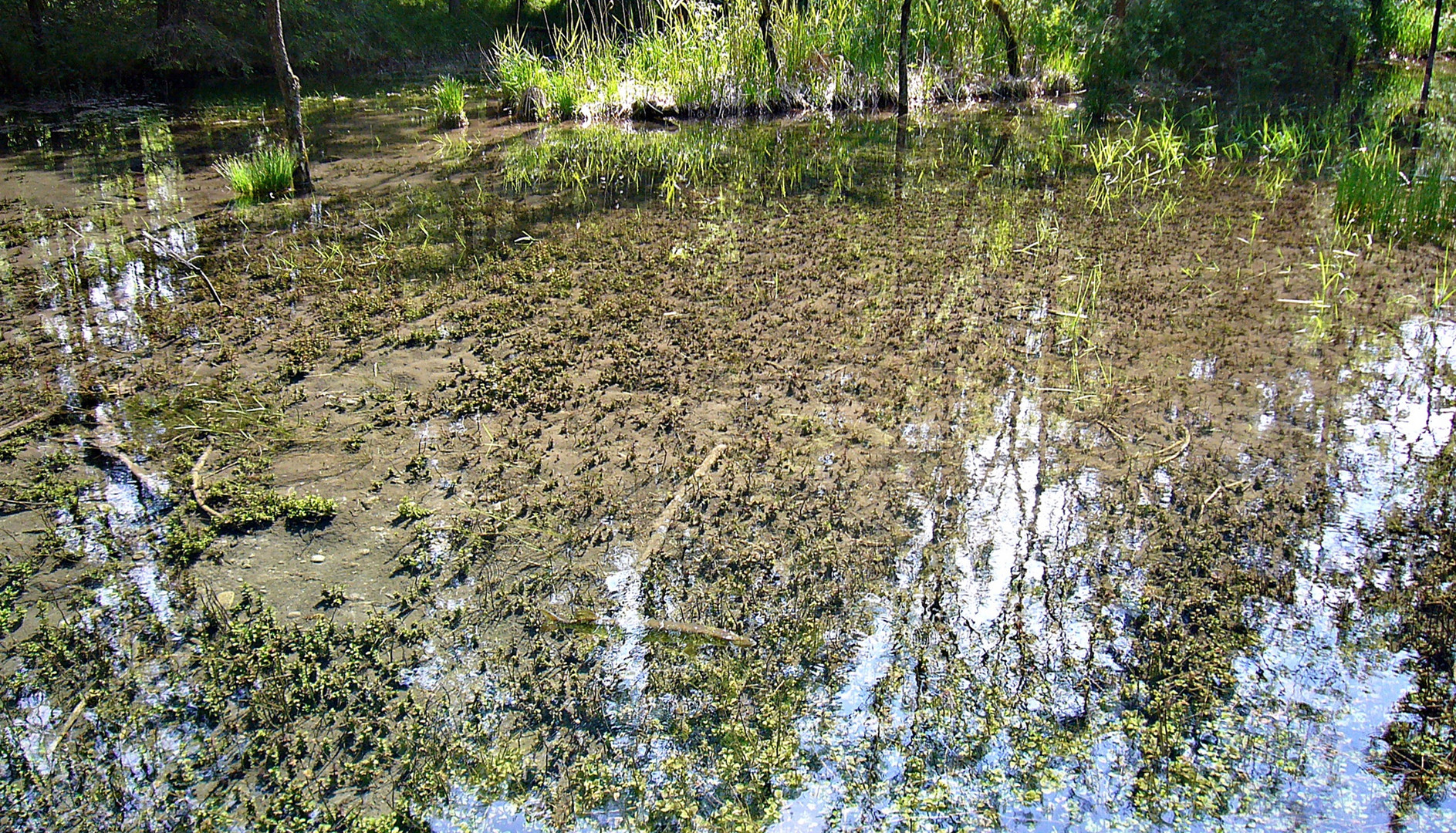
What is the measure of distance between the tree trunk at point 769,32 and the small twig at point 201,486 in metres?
8.69

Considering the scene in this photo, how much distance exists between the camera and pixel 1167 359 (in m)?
4.33

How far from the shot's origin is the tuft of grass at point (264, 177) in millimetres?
7281

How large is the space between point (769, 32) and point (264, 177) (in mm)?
6028

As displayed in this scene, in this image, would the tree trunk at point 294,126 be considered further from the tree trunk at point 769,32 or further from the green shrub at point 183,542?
the tree trunk at point 769,32

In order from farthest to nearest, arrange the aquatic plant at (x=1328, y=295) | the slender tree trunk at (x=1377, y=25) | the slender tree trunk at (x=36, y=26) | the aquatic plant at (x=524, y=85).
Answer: the slender tree trunk at (x=36, y=26)
the aquatic plant at (x=524, y=85)
the slender tree trunk at (x=1377, y=25)
the aquatic plant at (x=1328, y=295)

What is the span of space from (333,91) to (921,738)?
14371mm

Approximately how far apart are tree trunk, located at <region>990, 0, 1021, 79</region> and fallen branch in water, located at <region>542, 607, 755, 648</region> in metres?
9.99

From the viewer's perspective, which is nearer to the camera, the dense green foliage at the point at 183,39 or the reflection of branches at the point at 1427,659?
the reflection of branches at the point at 1427,659

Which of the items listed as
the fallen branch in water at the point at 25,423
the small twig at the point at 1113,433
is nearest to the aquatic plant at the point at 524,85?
the fallen branch in water at the point at 25,423

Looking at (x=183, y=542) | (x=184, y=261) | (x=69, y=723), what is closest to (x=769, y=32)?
(x=184, y=261)

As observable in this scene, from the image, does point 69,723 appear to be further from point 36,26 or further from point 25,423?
point 36,26

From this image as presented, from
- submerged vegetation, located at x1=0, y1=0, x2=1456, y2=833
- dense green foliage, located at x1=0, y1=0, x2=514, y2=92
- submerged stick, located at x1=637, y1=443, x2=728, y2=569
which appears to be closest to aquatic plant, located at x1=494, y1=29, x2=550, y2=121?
submerged vegetation, located at x1=0, y1=0, x2=1456, y2=833

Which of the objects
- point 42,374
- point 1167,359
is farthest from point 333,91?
point 1167,359

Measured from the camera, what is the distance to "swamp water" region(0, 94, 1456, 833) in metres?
2.32
